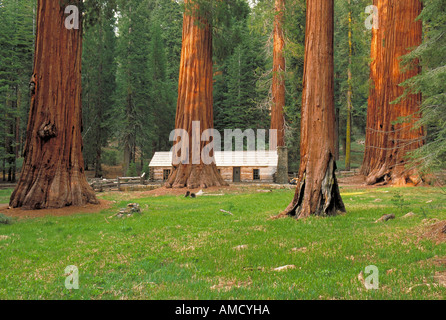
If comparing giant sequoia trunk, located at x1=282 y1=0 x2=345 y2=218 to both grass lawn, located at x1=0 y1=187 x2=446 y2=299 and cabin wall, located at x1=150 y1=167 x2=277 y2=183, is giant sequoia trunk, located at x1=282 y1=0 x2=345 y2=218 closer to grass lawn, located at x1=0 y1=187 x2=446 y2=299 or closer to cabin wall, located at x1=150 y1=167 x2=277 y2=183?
grass lawn, located at x1=0 y1=187 x2=446 y2=299

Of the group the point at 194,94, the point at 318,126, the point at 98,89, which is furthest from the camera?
the point at 98,89

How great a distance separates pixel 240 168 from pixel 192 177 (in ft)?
39.0

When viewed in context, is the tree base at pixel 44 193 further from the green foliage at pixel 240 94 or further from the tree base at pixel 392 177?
the green foliage at pixel 240 94

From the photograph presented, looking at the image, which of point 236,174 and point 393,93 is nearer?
point 393,93

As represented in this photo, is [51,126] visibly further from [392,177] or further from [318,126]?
[392,177]

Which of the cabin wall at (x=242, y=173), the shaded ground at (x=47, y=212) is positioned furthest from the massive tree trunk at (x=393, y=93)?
the shaded ground at (x=47, y=212)

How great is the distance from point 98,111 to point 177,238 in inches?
1450

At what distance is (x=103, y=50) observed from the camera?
4359 centimetres

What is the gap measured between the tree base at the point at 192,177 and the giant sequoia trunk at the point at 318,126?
11689 millimetres

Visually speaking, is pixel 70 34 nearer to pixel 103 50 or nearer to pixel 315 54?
pixel 315 54

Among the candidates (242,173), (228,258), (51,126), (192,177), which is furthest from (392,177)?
(242,173)

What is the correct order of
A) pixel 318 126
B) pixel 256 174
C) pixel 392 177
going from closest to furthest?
pixel 318 126, pixel 392 177, pixel 256 174

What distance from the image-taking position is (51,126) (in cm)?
1330
